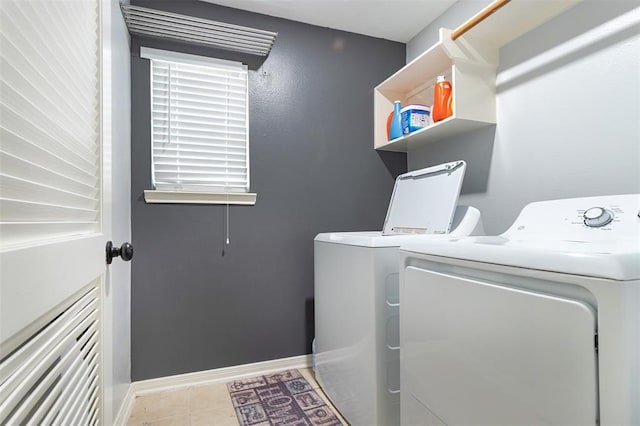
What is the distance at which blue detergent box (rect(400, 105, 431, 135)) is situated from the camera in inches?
81.7

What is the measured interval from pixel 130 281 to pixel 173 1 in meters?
1.69

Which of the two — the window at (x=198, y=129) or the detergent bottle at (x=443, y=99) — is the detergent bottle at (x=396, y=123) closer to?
the detergent bottle at (x=443, y=99)

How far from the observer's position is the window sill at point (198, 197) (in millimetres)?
1943

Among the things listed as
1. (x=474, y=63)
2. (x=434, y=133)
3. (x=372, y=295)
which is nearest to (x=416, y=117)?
(x=434, y=133)

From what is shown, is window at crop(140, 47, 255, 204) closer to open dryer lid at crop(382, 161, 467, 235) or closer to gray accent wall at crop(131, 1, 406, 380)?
gray accent wall at crop(131, 1, 406, 380)

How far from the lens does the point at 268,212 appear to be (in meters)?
2.19

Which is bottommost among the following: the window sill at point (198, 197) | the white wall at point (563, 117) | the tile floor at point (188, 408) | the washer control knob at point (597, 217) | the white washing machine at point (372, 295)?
the tile floor at point (188, 408)

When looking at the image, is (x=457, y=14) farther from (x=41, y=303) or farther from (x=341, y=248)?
(x=41, y=303)

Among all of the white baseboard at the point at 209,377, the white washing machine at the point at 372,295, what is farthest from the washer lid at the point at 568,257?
the white baseboard at the point at 209,377

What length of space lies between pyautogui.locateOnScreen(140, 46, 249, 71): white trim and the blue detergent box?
109cm

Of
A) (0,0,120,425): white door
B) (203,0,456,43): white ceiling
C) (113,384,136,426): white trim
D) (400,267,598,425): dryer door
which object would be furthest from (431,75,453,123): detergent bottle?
(113,384,136,426): white trim

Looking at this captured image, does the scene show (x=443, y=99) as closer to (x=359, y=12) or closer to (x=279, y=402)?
(x=359, y=12)

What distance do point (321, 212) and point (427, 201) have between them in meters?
0.76

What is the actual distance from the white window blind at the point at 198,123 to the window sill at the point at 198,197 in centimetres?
6
